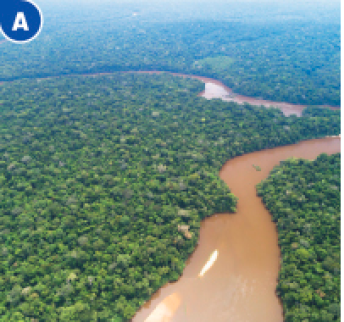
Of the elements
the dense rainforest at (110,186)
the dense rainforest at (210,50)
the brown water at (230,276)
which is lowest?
the brown water at (230,276)

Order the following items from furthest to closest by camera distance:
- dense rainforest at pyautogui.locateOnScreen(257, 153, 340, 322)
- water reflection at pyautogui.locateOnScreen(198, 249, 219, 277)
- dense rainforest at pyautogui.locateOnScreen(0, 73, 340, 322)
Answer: water reflection at pyautogui.locateOnScreen(198, 249, 219, 277), dense rainforest at pyautogui.locateOnScreen(0, 73, 340, 322), dense rainforest at pyautogui.locateOnScreen(257, 153, 340, 322)

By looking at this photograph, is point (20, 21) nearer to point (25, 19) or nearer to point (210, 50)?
point (25, 19)

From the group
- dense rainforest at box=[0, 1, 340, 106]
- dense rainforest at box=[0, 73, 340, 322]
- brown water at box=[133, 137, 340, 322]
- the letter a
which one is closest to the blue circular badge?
the letter a

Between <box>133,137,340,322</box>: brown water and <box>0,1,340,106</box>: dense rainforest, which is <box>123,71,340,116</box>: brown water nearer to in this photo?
<box>0,1,340,106</box>: dense rainforest

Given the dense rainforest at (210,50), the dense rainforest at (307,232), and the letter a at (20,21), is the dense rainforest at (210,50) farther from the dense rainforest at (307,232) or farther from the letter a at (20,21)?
the letter a at (20,21)

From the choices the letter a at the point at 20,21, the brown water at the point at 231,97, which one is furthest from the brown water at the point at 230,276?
the letter a at the point at 20,21

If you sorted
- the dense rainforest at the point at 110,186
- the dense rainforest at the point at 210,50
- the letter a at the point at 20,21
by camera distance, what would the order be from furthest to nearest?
the dense rainforest at the point at 210,50 → the letter a at the point at 20,21 → the dense rainforest at the point at 110,186

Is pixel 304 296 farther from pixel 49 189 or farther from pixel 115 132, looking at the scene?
pixel 115 132

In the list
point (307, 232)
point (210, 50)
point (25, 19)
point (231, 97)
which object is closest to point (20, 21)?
point (25, 19)
